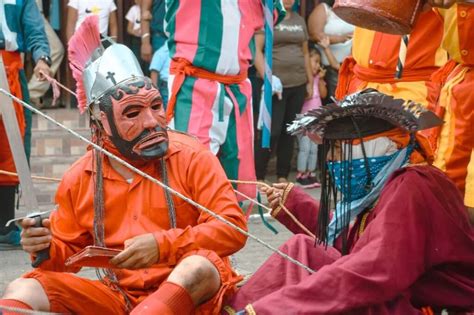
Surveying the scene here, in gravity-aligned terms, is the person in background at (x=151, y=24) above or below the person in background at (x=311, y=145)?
above

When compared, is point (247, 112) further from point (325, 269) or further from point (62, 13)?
point (62, 13)

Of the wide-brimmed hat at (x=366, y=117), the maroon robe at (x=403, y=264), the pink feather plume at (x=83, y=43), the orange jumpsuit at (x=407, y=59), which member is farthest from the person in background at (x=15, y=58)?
the maroon robe at (x=403, y=264)

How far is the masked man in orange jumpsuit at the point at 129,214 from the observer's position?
14.7ft

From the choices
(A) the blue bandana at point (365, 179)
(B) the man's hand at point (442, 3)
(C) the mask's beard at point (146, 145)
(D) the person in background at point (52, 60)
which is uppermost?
(B) the man's hand at point (442, 3)

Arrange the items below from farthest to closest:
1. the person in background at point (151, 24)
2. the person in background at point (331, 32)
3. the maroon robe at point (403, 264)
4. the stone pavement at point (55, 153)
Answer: the person in background at point (331, 32) → the person in background at point (151, 24) → the stone pavement at point (55, 153) → the maroon robe at point (403, 264)

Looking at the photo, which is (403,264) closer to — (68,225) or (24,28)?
(68,225)

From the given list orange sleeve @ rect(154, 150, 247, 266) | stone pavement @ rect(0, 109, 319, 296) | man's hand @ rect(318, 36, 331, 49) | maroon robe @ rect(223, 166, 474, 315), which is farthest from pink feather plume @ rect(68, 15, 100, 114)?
man's hand @ rect(318, 36, 331, 49)

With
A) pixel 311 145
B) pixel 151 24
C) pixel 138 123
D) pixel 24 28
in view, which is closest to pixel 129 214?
pixel 138 123

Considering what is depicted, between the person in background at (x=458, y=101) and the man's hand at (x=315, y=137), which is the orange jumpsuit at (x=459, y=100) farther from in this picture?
the man's hand at (x=315, y=137)

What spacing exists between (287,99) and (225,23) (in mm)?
3354

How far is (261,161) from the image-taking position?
10.2 meters

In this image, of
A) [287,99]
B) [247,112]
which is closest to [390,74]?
[247,112]

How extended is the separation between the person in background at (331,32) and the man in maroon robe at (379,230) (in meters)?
6.24

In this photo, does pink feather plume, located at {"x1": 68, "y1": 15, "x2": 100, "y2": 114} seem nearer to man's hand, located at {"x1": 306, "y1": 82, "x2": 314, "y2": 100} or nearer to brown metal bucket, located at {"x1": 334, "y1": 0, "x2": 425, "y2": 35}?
→ brown metal bucket, located at {"x1": 334, "y1": 0, "x2": 425, "y2": 35}
